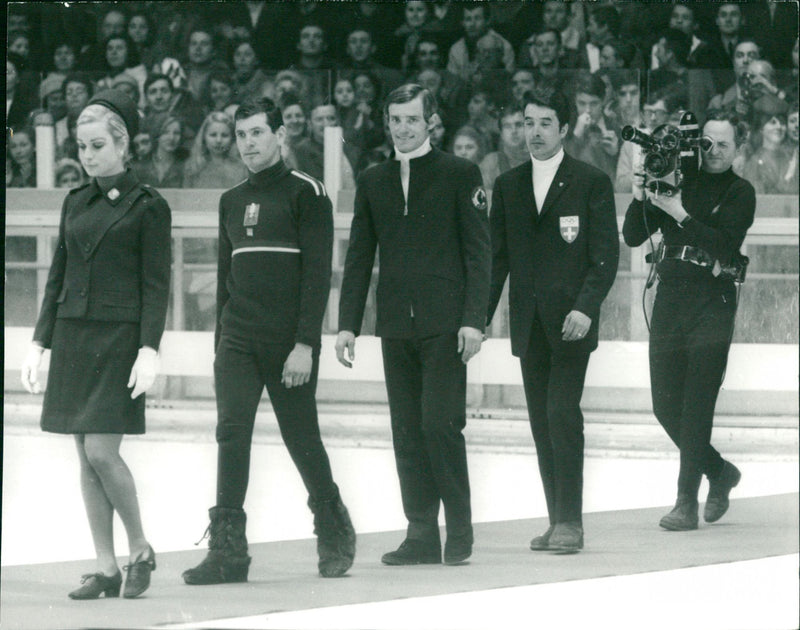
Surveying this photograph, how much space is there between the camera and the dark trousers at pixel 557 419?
427 centimetres

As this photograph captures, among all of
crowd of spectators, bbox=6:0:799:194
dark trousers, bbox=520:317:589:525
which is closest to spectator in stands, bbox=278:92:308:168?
crowd of spectators, bbox=6:0:799:194

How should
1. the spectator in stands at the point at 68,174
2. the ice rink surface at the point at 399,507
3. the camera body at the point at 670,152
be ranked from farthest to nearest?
the spectator in stands at the point at 68,174 < the camera body at the point at 670,152 < the ice rink surface at the point at 399,507

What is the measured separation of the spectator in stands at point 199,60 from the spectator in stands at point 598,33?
1039 millimetres

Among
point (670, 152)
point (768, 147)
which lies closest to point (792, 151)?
point (768, 147)

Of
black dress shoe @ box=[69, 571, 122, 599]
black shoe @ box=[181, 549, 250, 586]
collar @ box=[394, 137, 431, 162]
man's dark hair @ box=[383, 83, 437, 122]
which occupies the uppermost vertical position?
man's dark hair @ box=[383, 83, 437, 122]

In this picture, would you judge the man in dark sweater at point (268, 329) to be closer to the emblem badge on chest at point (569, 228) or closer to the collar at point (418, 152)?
the collar at point (418, 152)

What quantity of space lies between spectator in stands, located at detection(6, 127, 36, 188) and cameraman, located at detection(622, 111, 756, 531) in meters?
1.74

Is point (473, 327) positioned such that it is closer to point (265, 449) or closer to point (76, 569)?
point (265, 449)

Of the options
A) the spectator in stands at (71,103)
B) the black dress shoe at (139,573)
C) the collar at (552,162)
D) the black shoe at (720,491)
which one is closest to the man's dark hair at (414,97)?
the collar at (552,162)

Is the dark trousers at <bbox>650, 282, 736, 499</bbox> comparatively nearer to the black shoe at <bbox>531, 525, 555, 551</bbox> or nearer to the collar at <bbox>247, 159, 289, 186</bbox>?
the black shoe at <bbox>531, 525, 555, 551</bbox>

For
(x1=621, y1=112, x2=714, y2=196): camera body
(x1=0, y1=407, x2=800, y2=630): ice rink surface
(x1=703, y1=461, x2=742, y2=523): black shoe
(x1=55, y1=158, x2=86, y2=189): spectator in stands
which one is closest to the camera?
(x1=0, y1=407, x2=800, y2=630): ice rink surface

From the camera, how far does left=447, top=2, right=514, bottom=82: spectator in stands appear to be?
Result: 14.1 feet

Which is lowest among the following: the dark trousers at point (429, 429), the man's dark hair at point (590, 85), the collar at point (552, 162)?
the dark trousers at point (429, 429)

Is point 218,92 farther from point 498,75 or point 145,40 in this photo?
point 498,75
